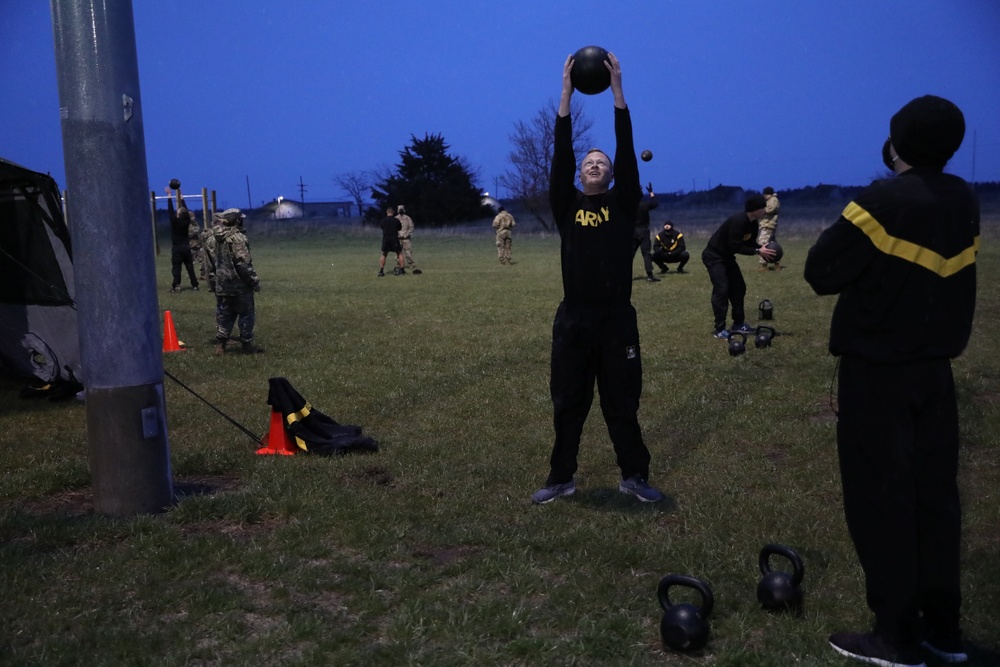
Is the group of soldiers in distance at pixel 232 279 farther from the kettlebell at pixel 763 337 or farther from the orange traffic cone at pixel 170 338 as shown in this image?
the kettlebell at pixel 763 337

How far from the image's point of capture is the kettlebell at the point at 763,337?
11.9m

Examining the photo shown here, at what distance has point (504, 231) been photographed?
1184 inches

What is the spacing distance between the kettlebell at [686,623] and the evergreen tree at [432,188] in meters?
62.0

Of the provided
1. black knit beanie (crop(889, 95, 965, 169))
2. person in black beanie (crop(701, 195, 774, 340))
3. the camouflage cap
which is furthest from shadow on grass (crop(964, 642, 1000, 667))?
the camouflage cap

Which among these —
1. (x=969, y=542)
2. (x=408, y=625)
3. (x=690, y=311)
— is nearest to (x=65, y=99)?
(x=408, y=625)

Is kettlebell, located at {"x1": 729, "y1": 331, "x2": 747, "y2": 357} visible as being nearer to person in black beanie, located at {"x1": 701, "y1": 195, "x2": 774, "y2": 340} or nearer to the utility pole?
person in black beanie, located at {"x1": 701, "y1": 195, "x2": 774, "y2": 340}

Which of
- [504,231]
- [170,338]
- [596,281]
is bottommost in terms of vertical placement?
[170,338]

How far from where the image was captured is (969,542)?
508 cm

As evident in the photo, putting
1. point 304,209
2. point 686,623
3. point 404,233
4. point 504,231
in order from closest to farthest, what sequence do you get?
point 686,623 < point 404,233 < point 504,231 < point 304,209

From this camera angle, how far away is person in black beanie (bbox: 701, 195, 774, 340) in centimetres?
1191

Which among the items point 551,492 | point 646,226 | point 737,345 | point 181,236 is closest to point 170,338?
point 737,345

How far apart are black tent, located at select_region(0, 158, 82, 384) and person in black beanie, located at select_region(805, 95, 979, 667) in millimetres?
8117

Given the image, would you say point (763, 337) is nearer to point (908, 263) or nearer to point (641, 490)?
point (641, 490)

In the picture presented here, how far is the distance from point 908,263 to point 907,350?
0.32 meters
